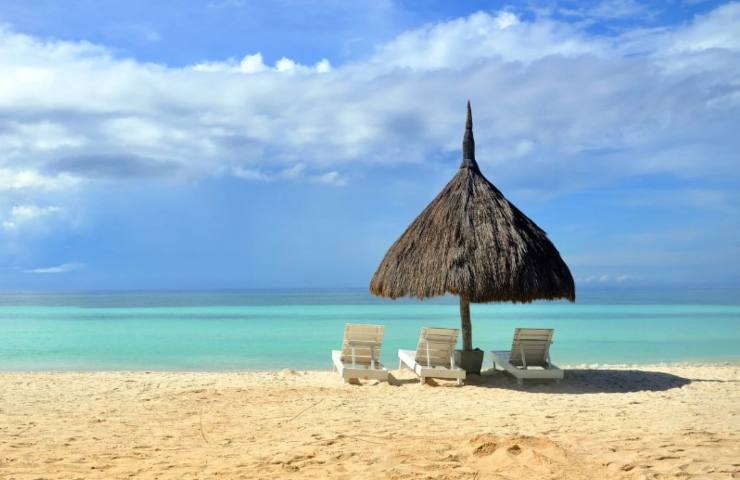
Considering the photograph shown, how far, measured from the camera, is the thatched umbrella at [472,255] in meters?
7.95

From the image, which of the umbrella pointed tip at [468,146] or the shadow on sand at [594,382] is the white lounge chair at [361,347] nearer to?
the shadow on sand at [594,382]

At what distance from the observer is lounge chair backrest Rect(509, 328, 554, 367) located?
8188 mm

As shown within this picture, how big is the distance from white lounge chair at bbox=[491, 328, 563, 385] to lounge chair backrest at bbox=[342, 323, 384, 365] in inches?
61.9

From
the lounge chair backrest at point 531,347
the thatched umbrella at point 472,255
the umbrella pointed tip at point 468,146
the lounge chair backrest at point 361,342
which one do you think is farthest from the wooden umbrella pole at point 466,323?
the umbrella pointed tip at point 468,146

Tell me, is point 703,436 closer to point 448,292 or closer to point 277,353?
point 448,292

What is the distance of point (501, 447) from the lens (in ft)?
14.8

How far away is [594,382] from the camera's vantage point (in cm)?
829

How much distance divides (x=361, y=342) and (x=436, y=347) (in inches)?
38.1

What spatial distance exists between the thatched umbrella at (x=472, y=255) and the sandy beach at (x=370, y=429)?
1.14 m

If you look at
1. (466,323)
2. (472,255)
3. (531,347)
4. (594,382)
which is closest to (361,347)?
(466,323)

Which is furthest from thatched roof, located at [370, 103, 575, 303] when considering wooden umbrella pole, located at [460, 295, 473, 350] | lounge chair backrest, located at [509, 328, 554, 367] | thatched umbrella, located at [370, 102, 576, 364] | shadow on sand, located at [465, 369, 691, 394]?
shadow on sand, located at [465, 369, 691, 394]

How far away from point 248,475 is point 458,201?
518cm

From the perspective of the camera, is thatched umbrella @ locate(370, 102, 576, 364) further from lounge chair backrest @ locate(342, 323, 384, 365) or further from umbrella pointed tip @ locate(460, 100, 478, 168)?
lounge chair backrest @ locate(342, 323, 384, 365)

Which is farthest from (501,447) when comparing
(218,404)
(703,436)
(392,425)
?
(218,404)
